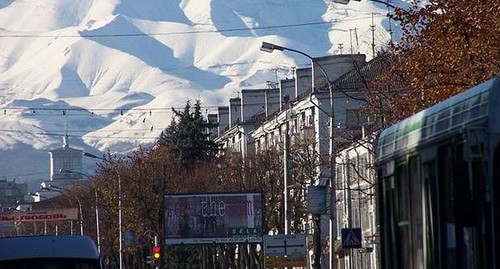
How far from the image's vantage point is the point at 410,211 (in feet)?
56.8

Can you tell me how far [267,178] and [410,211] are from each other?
7183 centimetres

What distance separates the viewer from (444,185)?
15.1m

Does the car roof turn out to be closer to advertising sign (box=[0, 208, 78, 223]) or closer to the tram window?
the tram window

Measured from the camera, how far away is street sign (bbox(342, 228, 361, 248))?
150 feet

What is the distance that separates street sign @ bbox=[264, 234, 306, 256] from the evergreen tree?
2124 inches

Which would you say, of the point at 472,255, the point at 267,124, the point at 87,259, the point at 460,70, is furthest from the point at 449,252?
the point at 267,124

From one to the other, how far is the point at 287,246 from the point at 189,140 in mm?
58888

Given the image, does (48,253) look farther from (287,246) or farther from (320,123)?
(320,123)

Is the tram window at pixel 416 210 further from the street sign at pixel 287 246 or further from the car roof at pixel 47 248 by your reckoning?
the street sign at pixel 287 246

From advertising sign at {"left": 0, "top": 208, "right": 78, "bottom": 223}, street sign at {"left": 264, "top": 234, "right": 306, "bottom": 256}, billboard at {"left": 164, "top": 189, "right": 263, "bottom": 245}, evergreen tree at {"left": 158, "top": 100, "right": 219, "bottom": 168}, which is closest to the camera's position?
street sign at {"left": 264, "top": 234, "right": 306, "bottom": 256}

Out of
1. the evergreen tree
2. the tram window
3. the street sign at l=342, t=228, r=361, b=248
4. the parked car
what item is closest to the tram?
the tram window

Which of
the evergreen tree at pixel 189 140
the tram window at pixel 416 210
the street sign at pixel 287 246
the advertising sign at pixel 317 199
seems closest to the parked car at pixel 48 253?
the tram window at pixel 416 210

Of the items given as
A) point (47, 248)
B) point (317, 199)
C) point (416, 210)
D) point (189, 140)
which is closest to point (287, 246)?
point (317, 199)

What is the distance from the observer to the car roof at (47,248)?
20.1 m
